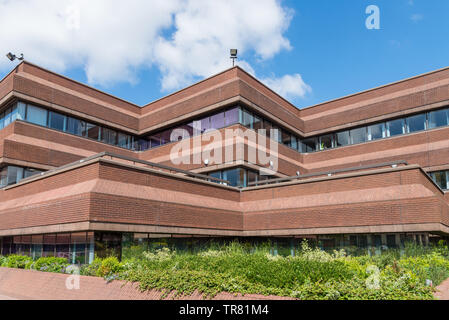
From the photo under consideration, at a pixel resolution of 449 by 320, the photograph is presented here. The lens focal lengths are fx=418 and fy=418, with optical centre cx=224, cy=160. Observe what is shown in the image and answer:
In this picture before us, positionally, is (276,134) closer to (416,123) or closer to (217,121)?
(217,121)

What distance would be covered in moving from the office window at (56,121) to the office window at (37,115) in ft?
1.33

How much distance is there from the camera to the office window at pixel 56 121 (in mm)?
28797

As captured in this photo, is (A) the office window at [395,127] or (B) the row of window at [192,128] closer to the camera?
(B) the row of window at [192,128]

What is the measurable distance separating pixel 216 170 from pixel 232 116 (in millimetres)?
3742

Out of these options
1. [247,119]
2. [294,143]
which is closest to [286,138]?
[294,143]

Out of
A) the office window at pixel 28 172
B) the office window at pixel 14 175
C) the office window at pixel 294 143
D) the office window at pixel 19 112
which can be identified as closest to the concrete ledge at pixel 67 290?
the office window at pixel 14 175

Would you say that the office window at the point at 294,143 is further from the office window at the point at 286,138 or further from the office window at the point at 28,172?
the office window at the point at 28,172

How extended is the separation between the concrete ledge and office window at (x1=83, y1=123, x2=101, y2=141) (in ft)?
46.9

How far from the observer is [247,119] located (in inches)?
1108

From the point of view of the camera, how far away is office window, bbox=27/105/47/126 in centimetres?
2758

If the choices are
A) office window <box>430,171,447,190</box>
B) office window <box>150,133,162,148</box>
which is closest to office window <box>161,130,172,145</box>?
office window <box>150,133,162,148</box>

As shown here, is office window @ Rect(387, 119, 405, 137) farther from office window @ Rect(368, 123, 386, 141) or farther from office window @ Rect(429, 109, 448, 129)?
office window @ Rect(429, 109, 448, 129)

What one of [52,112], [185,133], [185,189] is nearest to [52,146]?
[52,112]
